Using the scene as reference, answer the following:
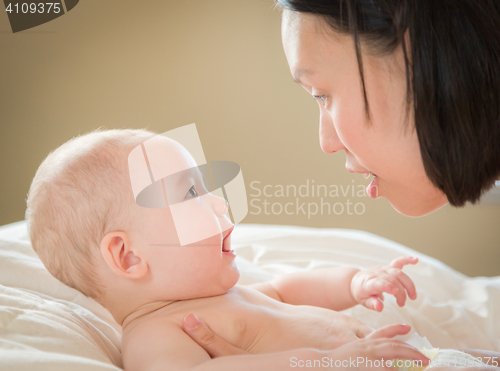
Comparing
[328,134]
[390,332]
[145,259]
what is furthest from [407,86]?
[145,259]

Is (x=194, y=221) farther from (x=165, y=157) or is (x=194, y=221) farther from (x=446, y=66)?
(x=446, y=66)

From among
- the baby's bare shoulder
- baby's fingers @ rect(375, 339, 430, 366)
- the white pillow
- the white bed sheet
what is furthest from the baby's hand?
the white pillow

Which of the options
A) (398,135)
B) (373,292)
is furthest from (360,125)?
(373,292)

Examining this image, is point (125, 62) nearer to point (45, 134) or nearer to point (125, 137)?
point (45, 134)

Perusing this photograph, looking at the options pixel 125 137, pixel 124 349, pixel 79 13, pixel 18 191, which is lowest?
pixel 124 349

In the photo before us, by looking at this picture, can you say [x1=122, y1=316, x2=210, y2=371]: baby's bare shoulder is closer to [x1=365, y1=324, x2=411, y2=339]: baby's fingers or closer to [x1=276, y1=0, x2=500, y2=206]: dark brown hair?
[x1=365, y1=324, x2=411, y2=339]: baby's fingers

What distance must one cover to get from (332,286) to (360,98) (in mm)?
434

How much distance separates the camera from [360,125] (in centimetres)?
64

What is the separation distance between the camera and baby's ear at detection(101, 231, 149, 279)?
663 mm

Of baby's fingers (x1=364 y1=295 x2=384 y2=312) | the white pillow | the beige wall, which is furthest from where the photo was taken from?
the beige wall

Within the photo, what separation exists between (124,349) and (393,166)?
1.64 feet

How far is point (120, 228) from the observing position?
0.67 metres

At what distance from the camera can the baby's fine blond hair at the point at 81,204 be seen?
2.17ft

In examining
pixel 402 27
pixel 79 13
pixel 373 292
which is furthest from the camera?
pixel 79 13
